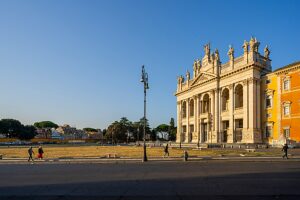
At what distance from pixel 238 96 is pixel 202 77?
13995 millimetres

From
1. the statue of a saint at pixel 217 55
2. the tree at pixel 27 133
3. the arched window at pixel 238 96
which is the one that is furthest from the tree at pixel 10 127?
the arched window at pixel 238 96

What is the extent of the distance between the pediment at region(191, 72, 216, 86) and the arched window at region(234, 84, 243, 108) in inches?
269

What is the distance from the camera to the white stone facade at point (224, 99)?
62125 mm

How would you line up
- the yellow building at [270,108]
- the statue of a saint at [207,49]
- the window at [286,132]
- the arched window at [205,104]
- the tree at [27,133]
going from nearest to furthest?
the window at [286,132] < the yellow building at [270,108] < the statue of a saint at [207,49] < the arched window at [205,104] < the tree at [27,133]

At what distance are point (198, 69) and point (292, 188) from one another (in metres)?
74.3

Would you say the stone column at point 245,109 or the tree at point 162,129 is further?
the tree at point 162,129

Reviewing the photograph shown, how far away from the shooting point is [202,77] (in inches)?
3201

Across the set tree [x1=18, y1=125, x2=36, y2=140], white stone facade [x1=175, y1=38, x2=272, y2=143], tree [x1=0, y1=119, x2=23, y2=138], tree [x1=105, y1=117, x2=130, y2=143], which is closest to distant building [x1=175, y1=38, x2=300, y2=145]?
white stone facade [x1=175, y1=38, x2=272, y2=143]

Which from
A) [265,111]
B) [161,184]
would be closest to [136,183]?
[161,184]

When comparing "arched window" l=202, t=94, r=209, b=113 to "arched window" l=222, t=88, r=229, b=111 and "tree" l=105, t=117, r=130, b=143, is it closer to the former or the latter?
"arched window" l=222, t=88, r=229, b=111

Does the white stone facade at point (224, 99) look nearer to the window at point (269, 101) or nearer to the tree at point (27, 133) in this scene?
the window at point (269, 101)

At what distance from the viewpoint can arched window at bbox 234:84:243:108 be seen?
224 feet

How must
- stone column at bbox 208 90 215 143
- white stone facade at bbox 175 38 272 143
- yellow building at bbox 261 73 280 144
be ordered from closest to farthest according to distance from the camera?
yellow building at bbox 261 73 280 144, white stone facade at bbox 175 38 272 143, stone column at bbox 208 90 215 143

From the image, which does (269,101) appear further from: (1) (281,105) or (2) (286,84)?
(2) (286,84)
